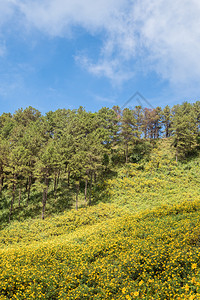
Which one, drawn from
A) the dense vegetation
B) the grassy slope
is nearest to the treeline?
the dense vegetation

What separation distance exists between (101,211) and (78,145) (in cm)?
1342

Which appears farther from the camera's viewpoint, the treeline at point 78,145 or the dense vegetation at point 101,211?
the treeline at point 78,145

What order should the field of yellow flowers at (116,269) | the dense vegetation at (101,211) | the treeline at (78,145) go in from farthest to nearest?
the treeline at (78,145) → the dense vegetation at (101,211) → the field of yellow flowers at (116,269)

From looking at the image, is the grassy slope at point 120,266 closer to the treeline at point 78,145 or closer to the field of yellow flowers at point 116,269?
the field of yellow flowers at point 116,269

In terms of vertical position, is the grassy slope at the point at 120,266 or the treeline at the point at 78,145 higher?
the treeline at the point at 78,145

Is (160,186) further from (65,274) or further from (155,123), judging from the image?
(155,123)

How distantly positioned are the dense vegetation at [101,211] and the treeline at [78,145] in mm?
237

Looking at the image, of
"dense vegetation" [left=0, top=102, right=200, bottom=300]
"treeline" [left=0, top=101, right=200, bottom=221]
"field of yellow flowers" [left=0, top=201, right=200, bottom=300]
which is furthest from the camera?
"treeline" [left=0, top=101, right=200, bottom=221]

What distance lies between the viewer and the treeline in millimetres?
29469

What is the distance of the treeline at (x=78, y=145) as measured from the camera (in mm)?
29469

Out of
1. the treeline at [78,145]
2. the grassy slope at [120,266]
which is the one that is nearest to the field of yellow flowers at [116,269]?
the grassy slope at [120,266]

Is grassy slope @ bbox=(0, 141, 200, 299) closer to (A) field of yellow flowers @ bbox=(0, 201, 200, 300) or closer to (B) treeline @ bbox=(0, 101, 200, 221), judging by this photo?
(A) field of yellow flowers @ bbox=(0, 201, 200, 300)

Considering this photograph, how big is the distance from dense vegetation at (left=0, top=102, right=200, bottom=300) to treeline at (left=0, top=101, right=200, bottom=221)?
237mm

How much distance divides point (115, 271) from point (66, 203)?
914 inches
